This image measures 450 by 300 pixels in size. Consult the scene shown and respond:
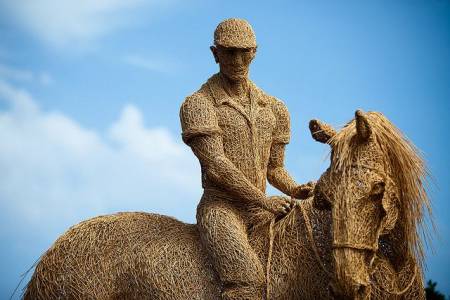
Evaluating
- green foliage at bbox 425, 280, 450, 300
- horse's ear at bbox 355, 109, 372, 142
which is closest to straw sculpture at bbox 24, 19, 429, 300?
horse's ear at bbox 355, 109, 372, 142

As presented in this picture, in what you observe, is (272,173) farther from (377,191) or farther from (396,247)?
(377,191)

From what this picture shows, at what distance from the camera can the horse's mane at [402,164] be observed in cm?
605

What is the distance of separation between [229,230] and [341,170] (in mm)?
1153

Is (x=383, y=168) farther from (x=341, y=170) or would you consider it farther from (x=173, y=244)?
(x=173, y=244)

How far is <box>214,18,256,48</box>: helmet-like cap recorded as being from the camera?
704 centimetres

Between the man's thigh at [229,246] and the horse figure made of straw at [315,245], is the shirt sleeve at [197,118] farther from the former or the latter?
the horse figure made of straw at [315,245]

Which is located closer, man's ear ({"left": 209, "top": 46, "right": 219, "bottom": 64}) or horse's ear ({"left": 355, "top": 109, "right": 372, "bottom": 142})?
horse's ear ({"left": 355, "top": 109, "right": 372, "bottom": 142})

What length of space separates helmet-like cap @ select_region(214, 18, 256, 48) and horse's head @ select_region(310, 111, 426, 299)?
1299 millimetres

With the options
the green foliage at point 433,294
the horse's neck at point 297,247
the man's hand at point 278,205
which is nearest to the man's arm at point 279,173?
the man's hand at point 278,205

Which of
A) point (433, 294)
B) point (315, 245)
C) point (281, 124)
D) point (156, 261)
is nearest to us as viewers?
point (315, 245)

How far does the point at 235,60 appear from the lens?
7105 mm

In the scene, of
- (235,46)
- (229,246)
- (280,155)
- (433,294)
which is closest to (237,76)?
(235,46)

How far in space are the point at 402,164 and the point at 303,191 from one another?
4.21ft

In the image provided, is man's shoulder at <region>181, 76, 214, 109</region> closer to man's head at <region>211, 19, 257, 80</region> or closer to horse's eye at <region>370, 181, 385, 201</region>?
man's head at <region>211, 19, 257, 80</region>
